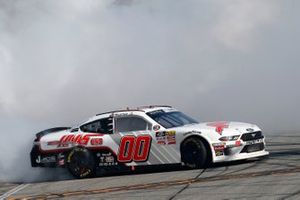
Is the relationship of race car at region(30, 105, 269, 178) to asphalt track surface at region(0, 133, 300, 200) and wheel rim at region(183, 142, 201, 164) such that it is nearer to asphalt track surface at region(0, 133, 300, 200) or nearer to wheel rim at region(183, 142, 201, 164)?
wheel rim at region(183, 142, 201, 164)

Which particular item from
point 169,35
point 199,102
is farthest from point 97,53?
point 199,102

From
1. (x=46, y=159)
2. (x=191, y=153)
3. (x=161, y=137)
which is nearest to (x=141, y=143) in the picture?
(x=161, y=137)

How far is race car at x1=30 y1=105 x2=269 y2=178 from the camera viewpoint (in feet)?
42.8

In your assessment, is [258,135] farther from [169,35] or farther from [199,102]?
[169,35]

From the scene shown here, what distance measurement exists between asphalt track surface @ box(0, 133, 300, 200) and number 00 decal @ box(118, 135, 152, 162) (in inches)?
13.1

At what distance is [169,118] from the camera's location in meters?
14.1

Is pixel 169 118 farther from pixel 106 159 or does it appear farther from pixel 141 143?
pixel 106 159

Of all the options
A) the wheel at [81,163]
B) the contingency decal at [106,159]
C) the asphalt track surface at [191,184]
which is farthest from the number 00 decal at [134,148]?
the wheel at [81,163]

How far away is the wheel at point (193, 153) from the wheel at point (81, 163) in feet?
6.13

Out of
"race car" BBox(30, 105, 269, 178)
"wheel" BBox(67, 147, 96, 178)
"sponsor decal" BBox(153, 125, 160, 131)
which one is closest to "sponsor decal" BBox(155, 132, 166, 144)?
"race car" BBox(30, 105, 269, 178)

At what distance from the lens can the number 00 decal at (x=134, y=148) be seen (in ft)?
44.1

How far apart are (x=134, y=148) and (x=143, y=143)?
193 mm

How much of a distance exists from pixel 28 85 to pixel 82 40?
13.5 feet

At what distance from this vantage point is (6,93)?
33719mm
